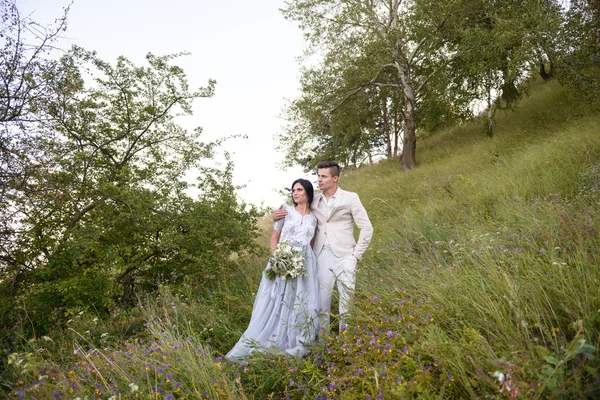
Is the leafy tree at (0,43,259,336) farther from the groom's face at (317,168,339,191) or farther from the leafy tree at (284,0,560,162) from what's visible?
the leafy tree at (284,0,560,162)

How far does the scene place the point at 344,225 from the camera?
13.7ft

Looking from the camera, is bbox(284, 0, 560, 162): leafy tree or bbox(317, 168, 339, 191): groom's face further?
bbox(284, 0, 560, 162): leafy tree

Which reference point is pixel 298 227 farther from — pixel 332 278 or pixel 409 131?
pixel 409 131

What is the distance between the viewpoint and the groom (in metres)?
4.00

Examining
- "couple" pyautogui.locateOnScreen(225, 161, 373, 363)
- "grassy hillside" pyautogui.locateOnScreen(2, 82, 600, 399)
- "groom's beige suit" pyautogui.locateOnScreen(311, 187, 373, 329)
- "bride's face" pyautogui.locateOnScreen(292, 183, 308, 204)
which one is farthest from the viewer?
"bride's face" pyautogui.locateOnScreen(292, 183, 308, 204)

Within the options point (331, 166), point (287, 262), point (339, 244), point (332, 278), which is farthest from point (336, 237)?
point (331, 166)

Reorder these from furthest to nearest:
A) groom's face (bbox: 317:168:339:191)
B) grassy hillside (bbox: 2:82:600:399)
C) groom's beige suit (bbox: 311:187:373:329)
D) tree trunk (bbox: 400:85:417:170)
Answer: tree trunk (bbox: 400:85:417:170), groom's face (bbox: 317:168:339:191), groom's beige suit (bbox: 311:187:373:329), grassy hillside (bbox: 2:82:600:399)

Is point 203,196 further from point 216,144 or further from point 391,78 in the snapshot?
point 391,78

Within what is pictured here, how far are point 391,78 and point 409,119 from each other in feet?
9.83

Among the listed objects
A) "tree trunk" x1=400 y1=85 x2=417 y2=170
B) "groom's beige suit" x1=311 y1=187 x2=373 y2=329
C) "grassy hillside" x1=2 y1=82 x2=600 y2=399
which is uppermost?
"tree trunk" x1=400 y1=85 x2=417 y2=170

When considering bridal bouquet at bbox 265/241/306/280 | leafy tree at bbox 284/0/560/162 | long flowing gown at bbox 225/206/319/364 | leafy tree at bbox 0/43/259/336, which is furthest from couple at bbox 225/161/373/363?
leafy tree at bbox 284/0/560/162

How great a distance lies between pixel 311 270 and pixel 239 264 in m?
3.33

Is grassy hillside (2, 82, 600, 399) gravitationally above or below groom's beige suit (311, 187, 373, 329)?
below

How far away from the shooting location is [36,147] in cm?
538
